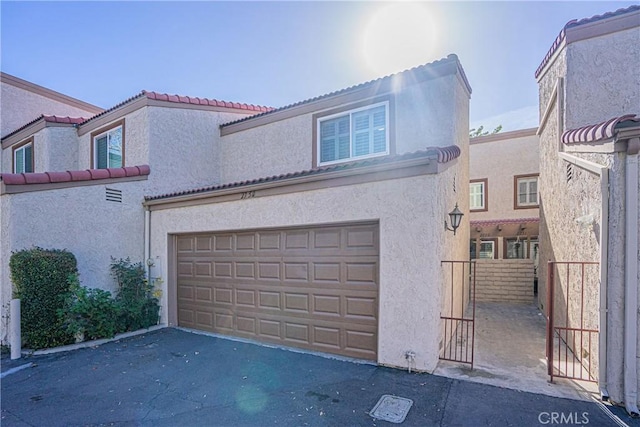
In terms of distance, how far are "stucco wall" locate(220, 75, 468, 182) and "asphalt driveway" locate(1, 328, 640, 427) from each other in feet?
17.9

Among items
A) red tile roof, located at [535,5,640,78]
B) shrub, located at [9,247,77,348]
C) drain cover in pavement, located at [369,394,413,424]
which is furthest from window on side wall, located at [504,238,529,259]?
shrub, located at [9,247,77,348]

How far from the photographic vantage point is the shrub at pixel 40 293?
735cm

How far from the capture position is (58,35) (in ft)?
27.9

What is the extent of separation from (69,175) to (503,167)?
1811cm

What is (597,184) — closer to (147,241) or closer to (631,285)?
(631,285)

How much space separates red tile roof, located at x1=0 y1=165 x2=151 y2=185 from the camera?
768 cm

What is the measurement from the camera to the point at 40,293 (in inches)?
294

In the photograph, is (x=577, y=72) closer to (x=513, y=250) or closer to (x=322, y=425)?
(x=322, y=425)

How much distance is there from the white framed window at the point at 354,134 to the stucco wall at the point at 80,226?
5.74 m

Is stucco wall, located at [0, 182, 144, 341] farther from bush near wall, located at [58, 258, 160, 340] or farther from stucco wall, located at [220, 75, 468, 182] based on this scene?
stucco wall, located at [220, 75, 468, 182]

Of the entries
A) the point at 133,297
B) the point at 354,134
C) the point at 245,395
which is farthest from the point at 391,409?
the point at 133,297

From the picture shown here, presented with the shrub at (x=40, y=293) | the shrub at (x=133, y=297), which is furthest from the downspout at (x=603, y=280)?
the shrub at (x=40, y=293)

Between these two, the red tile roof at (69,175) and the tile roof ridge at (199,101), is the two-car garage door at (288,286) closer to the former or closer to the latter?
the red tile roof at (69,175)

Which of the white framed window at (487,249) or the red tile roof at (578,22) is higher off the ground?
the red tile roof at (578,22)
